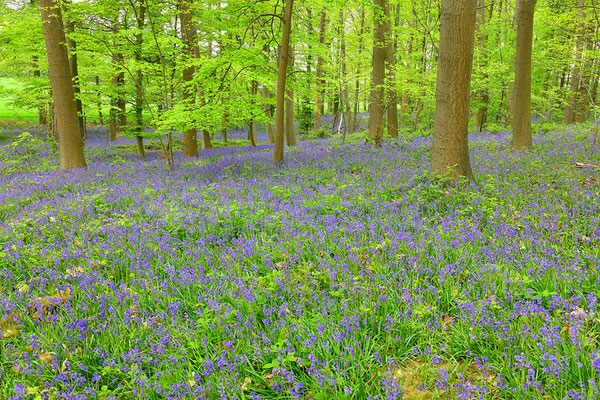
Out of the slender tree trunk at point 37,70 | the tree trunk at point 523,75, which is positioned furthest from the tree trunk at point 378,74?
the slender tree trunk at point 37,70

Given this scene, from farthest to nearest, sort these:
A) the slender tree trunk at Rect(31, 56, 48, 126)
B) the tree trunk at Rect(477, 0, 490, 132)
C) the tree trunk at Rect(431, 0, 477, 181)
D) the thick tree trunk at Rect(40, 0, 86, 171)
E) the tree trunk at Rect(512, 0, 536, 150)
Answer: the tree trunk at Rect(477, 0, 490, 132)
the slender tree trunk at Rect(31, 56, 48, 126)
the thick tree trunk at Rect(40, 0, 86, 171)
the tree trunk at Rect(512, 0, 536, 150)
the tree trunk at Rect(431, 0, 477, 181)

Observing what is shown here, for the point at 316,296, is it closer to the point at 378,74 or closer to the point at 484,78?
the point at 378,74

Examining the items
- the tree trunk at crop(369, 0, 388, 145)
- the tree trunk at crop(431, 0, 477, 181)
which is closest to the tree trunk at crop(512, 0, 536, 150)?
the tree trunk at crop(369, 0, 388, 145)

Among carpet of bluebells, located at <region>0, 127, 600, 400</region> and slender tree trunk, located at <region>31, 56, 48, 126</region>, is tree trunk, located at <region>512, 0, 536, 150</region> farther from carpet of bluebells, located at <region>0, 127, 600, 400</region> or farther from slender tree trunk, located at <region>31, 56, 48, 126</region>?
slender tree trunk, located at <region>31, 56, 48, 126</region>

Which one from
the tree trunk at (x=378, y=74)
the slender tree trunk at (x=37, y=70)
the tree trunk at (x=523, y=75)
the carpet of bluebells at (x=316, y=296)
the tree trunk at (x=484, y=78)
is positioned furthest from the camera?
the tree trunk at (x=484, y=78)

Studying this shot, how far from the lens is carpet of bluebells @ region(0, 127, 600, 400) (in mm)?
2434

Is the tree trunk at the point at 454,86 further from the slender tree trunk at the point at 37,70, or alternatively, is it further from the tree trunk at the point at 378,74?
the slender tree trunk at the point at 37,70

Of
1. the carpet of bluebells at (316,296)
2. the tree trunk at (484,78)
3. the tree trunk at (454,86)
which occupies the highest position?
the tree trunk at (484,78)

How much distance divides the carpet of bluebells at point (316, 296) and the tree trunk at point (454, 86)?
2.27 ft

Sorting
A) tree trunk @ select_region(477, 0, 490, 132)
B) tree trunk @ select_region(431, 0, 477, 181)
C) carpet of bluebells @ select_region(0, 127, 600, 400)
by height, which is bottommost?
carpet of bluebells @ select_region(0, 127, 600, 400)

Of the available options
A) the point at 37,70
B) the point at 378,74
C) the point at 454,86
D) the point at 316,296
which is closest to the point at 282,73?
the point at 454,86

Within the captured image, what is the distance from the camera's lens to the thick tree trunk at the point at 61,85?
10671mm

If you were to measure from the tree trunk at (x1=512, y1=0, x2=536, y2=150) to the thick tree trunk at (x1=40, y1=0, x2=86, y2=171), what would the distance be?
48.2 feet

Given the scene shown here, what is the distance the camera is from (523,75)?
10.1 metres
